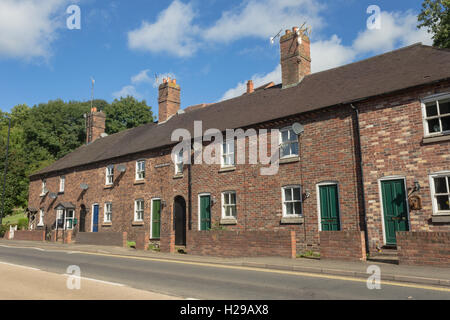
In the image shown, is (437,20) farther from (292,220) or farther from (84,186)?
(84,186)

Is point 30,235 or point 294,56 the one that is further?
point 30,235

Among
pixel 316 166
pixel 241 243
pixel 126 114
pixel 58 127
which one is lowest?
pixel 241 243

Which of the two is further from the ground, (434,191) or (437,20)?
(437,20)

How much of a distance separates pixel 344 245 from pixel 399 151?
419 cm

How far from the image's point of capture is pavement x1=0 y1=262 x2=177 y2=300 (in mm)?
6930

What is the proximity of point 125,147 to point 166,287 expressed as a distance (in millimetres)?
20589

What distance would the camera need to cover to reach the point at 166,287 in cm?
816

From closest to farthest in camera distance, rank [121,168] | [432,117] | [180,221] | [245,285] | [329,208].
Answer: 1. [245,285]
2. [432,117]
3. [329,208]
4. [180,221]
5. [121,168]

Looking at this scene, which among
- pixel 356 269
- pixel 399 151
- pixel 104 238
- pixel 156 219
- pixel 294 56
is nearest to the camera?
pixel 356 269

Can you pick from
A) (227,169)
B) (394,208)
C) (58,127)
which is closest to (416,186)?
(394,208)

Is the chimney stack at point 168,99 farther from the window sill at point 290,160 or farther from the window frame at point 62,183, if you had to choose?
the window sill at point 290,160

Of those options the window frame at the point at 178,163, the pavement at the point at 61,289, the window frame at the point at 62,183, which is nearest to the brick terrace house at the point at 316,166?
the window frame at the point at 178,163

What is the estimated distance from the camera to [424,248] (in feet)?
35.3

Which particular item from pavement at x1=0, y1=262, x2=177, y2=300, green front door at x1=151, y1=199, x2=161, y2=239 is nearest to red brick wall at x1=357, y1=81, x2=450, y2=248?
pavement at x1=0, y1=262, x2=177, y2=300
